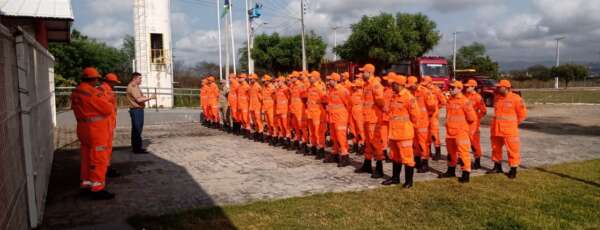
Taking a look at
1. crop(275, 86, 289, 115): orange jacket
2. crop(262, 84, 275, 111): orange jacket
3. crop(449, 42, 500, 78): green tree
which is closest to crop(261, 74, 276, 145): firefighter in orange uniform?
crop(262, 84, 275, 111): orange jacket

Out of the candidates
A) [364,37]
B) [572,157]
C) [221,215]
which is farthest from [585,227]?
[364,37]

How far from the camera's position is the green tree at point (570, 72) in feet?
222

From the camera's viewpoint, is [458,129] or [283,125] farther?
[283,125]

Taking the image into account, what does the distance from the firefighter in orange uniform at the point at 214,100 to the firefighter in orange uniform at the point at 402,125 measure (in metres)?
9.14

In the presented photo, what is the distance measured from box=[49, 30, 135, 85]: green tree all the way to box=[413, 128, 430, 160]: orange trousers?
26.0 metres

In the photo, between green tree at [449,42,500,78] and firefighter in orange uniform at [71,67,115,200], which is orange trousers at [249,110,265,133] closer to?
firefighter in orange uniform at [71,67,115,200]

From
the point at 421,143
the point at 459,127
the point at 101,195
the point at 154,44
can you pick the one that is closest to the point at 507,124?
the point at 459,127

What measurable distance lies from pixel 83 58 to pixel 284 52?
673 inches

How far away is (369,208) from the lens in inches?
232

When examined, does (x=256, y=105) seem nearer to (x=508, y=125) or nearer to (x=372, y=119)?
(x=372, y=119)

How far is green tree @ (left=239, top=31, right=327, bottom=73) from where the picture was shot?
44.9m

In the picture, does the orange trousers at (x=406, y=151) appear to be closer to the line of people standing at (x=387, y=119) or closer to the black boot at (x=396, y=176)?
the line of people standing at (x=387, y=119)

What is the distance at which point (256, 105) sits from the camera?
1241 centimetres

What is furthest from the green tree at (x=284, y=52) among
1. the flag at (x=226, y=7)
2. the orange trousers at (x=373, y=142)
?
the orange trousers at (x=373, y=142)
